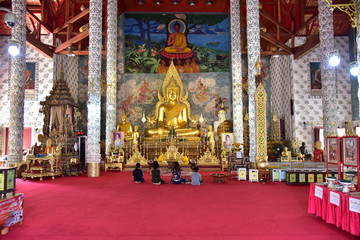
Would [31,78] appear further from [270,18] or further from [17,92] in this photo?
[270,18]

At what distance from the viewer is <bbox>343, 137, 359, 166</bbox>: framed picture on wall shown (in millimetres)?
4602

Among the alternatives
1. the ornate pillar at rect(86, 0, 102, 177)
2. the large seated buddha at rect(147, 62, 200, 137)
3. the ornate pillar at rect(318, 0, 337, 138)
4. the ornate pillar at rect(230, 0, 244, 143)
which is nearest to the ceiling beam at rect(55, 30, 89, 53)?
the ornate pillar at rect(86, 0, 102, 177)

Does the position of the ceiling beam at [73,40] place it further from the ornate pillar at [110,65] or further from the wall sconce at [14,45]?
the wall sconce at [14,45]

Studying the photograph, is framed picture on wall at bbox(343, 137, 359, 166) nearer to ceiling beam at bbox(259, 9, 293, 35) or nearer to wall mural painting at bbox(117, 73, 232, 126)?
ceiling beam at bbox(259, 9, 293, 35)

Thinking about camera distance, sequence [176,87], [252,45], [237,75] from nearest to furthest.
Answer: [252,45] < [237,75] < [176,87]

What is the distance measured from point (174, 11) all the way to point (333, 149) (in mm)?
14132

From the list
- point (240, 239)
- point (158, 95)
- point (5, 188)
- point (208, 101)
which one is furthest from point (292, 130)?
point (5, 188)

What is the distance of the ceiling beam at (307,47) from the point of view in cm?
1264

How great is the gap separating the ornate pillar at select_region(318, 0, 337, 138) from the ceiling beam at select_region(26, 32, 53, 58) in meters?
10.8

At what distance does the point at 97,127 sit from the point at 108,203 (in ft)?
15.9

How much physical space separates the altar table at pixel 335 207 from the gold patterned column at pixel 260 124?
4.17 metres

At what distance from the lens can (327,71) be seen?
9953mm

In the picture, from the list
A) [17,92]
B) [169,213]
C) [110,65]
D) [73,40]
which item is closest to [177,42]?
[110,65]

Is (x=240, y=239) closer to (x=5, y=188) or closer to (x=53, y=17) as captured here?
(x=5, y=188)
